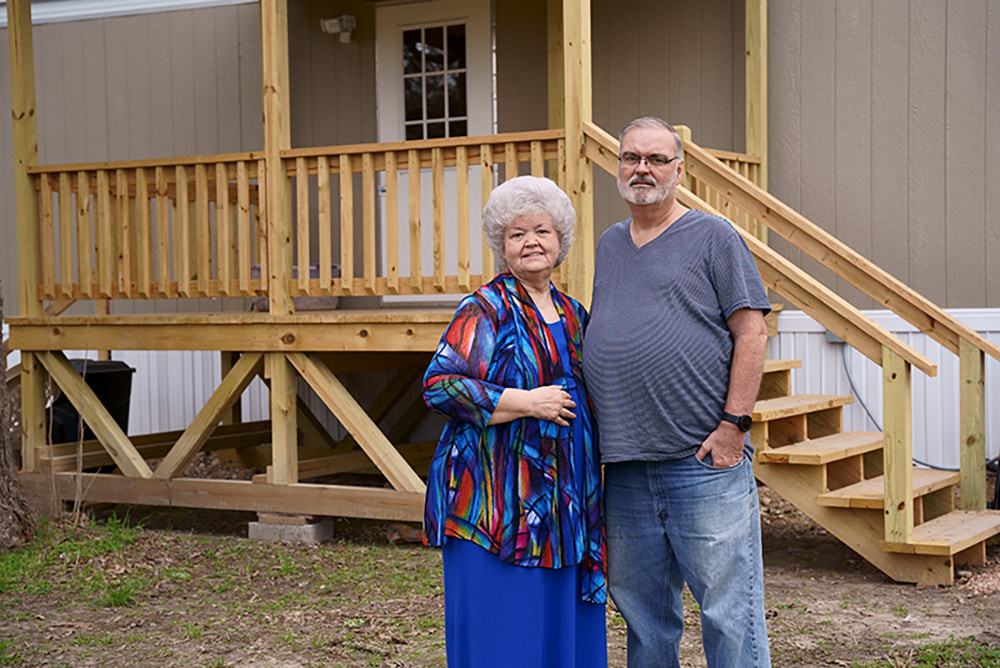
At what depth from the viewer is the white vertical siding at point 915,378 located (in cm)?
683

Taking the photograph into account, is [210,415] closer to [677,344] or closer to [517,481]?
[517,481]

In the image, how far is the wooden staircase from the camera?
5.10m

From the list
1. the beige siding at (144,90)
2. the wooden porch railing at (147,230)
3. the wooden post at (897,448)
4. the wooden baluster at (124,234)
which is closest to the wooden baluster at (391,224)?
the wooden porch railing at (147,230)

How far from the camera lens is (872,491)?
17.3ft

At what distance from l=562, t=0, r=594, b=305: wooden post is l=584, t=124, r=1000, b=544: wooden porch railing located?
8 centimetres

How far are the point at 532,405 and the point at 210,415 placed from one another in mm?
4526

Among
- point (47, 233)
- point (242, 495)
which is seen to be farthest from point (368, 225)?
point (47, 233)

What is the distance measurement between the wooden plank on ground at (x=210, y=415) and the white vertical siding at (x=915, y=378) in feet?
11.1

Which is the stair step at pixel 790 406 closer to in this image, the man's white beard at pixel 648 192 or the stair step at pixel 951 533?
the stair step at pixel 951 533

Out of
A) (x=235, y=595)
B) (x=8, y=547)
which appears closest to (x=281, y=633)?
(x=235, y=595)

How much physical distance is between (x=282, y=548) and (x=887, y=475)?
10.8 feet

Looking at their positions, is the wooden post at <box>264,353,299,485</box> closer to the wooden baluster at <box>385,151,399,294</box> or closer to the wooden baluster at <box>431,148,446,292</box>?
the wooden baluster at <box>385,151,399,294</box>

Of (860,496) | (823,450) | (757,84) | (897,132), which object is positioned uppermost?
(757,84)

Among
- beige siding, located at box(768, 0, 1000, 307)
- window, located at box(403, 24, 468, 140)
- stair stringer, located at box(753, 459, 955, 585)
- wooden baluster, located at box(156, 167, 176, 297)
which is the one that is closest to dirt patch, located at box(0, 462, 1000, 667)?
stair stringer, located at box(753, 459, 955, 585)
